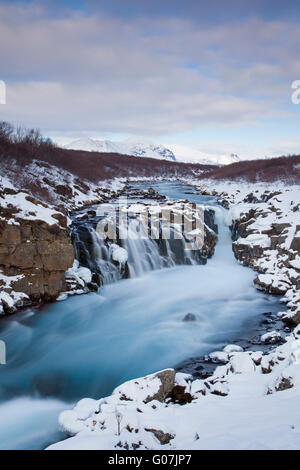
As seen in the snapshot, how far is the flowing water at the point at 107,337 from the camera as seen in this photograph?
22.7 ft

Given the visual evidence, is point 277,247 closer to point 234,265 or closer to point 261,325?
point 234,265

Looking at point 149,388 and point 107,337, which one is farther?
point 107,337

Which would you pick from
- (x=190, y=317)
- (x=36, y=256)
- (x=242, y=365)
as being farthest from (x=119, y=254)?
(x=242, y=365)

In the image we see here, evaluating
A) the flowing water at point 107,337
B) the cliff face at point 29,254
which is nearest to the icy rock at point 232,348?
the flowing water at point 107,337

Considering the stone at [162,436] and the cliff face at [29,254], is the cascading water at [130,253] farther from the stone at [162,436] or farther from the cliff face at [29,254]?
the stone at [162,436]

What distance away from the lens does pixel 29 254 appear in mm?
11320

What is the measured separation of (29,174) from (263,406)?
23184mm

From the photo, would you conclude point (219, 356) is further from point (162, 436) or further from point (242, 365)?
point (162, 436)

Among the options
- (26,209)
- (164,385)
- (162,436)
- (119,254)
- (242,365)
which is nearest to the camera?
(162,436)

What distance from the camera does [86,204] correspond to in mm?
24453

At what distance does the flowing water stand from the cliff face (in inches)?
31.0

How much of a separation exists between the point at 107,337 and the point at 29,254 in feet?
13.6

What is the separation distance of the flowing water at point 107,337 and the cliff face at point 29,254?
79 centimetres

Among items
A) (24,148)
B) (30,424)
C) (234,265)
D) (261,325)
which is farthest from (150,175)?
(30,424)
